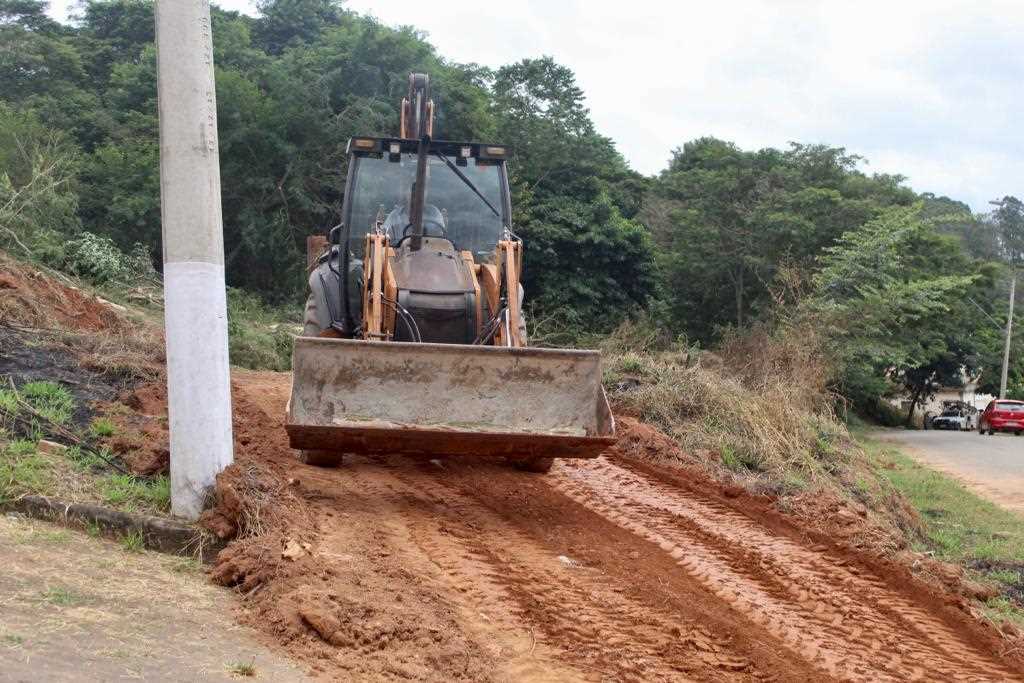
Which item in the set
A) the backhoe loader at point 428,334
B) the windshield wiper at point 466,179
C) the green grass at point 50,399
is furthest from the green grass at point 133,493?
the windshield wiper at point 466,179

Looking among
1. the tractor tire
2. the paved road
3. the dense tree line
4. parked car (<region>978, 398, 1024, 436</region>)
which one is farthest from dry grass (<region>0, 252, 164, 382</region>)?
parked car (<region>978, 398, 1024, 436</region>)

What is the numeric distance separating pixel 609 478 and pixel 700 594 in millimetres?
3326

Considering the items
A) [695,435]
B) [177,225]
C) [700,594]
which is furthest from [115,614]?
[695,435]

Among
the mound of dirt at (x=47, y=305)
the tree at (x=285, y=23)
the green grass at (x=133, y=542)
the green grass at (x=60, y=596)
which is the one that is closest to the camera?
the green grass at (x=60, y=596)

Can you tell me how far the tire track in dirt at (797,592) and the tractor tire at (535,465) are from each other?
5.4 inches

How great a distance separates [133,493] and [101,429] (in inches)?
54.5

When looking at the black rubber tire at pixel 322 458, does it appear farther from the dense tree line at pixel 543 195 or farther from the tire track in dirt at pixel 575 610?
the dense tree line at pixel 543 195

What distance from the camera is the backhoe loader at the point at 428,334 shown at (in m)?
7.56

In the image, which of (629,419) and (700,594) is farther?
(629,419)

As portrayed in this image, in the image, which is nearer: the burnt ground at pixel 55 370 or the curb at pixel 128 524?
the curb at pixel 128 524

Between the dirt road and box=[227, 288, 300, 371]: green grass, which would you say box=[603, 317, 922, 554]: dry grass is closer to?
the dirt road

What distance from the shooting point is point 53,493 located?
6512 mm

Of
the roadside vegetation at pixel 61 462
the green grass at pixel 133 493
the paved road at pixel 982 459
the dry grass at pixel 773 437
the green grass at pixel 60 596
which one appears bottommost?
the paved road at pixel 982 459

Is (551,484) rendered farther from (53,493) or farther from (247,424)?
(53,493)
